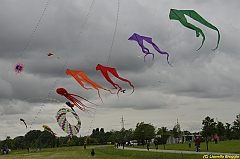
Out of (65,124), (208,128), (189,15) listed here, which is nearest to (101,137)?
(208,128)

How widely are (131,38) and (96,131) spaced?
94237 millimetres

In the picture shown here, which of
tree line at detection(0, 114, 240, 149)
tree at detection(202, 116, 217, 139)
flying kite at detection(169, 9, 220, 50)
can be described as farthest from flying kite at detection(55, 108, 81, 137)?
tree line at detection(0, 114, 240, 149)

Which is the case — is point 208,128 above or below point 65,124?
above

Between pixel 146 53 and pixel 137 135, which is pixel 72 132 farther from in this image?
pixel 137 135

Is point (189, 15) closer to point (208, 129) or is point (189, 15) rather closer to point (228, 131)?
Result: point (208, 129)

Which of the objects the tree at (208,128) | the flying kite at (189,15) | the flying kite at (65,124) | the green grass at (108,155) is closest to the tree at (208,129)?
the tree at (208,128)

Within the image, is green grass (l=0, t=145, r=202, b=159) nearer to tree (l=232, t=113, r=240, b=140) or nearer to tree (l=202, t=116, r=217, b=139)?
tree (l=202, t=116, r=217, b=139)

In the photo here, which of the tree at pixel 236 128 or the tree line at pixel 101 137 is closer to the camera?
the tree line at pixel 101 137

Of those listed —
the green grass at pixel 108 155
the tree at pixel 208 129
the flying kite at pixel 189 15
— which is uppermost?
the flying kite at pixel 189 15

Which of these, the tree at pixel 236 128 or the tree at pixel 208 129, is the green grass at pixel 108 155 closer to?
the tree at pixel 208 129

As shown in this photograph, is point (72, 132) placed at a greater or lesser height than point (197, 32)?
lesser

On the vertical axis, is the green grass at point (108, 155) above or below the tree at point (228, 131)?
below

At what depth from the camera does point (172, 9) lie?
678 inches

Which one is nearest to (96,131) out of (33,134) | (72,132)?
(33,134)
